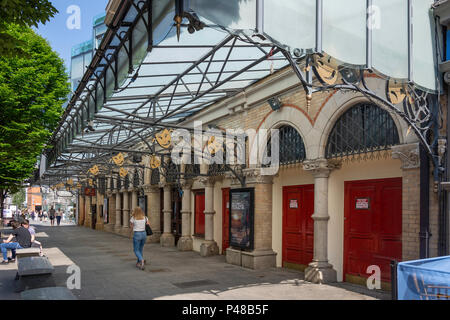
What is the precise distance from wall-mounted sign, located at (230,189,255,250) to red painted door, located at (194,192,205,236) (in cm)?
319

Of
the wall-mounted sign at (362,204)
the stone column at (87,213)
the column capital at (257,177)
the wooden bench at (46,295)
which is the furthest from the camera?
the stone column at (87,213)

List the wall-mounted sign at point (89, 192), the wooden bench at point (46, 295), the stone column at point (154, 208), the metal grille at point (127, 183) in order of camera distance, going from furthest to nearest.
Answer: the wall-mounted sign at point (89, 192) < the metal grille at point (127, 183) < the stone column at point (154, 208) < the wooden bench at point (46, 295)

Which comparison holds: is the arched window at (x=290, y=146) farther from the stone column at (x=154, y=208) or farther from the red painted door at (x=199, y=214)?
the stone column at (x=154, y=208)

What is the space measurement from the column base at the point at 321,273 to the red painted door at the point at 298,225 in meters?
1.27

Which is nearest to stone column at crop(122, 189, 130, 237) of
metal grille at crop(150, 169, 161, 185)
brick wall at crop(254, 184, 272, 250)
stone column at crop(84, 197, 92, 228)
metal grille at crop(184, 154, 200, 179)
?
metal grille at crop(150, 169, 161, 185)

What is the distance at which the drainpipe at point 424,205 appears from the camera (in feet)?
20.9

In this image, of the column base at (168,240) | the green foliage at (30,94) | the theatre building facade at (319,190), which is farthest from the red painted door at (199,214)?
the green foliage at (30,94)

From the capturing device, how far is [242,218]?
37.4 feet

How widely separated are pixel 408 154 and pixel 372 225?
2.24 m

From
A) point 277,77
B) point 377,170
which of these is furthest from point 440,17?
point 277,77

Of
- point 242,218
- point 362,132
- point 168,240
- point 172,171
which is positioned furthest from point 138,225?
point 168,240

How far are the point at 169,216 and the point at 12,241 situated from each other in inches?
276

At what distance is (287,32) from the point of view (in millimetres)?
5383

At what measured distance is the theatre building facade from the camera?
7574mm
